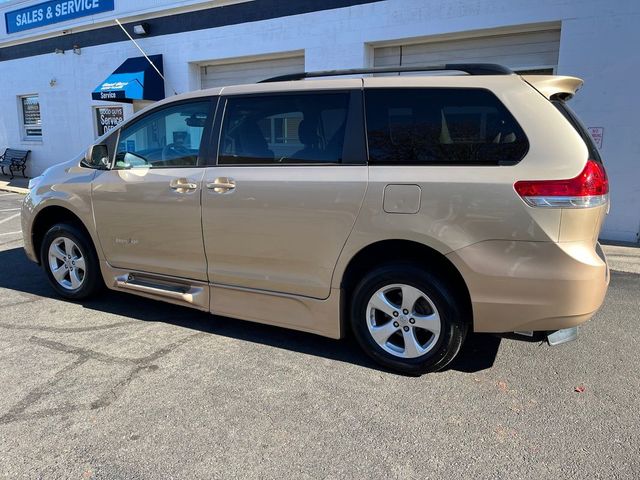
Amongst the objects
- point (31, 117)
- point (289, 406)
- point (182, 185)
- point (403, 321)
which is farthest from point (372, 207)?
point (31, 117)

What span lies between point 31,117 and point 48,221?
13.9m

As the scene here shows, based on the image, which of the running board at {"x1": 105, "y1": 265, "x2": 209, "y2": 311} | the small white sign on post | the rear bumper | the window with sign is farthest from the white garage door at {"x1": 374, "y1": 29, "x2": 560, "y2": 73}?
the window with sign

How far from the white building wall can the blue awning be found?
379 millimetres

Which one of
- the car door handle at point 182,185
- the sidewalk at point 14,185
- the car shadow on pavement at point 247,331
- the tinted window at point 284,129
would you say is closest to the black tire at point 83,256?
the car shadow on pavement at point 247,331

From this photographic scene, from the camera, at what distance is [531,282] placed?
2910 mm

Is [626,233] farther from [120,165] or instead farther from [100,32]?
[100,32]

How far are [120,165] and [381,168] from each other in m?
2.33

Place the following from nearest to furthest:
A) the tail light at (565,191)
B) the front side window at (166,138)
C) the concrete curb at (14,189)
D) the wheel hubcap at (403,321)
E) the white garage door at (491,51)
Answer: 1. the tail light at (565,191)
2. the wheel hubcap at (403,321)
3. the front side window at (166,138)
4. the white garage door at (491,51)
5. the concrete curb at (14,189)

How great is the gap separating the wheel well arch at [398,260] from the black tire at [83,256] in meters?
2.48

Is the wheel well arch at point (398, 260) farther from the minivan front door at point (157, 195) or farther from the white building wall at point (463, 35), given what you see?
the white building wall at point (463, 35)

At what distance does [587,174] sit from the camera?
9.23ft

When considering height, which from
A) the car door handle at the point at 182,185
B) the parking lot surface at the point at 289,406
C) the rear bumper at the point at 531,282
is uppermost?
the car door handle at the point at 182,185

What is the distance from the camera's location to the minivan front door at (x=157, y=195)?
3.85 m

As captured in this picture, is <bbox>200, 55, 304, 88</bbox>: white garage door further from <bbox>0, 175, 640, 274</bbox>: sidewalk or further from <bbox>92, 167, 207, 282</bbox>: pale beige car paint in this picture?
<bbox>92, 167, 207, 282</bbox>: pale beige car paint
